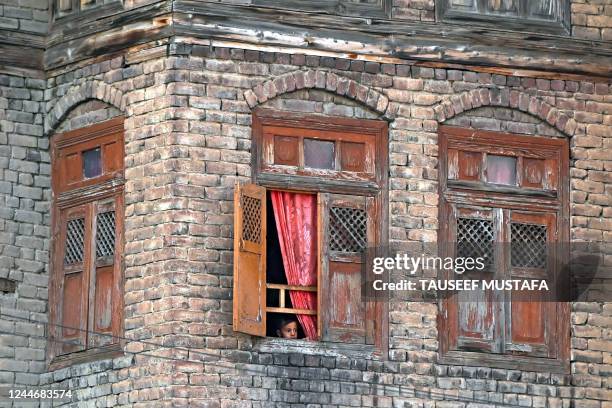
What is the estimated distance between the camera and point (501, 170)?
27328 millimetres

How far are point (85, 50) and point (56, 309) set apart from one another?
2.84 m

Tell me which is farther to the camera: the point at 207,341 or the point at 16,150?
the point at 16,150

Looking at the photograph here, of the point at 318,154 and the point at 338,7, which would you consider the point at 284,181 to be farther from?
the point at 338,7

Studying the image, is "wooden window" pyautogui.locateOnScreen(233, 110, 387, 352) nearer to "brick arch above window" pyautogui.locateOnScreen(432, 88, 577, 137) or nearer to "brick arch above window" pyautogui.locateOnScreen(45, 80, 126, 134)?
"brick arch above window" pyautogui.locateOnScreen(432, 88, 577, 137)

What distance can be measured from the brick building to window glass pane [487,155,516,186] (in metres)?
0.04

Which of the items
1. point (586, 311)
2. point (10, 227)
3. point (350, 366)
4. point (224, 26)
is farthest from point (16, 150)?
point (586, 311)

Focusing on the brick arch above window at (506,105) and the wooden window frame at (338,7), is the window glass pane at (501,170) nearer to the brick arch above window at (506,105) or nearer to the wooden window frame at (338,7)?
the brick arch above window at (506,105)

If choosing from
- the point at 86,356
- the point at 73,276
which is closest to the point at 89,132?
the point at 73,276

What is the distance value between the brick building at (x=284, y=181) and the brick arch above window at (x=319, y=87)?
24 mm

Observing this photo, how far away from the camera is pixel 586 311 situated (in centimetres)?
2722

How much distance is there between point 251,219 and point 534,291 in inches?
132

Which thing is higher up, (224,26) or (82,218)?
(224,26)

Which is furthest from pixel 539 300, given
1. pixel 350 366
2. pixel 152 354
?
pixel 152 354

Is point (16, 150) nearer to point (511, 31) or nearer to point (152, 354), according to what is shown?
point (152, 354)
